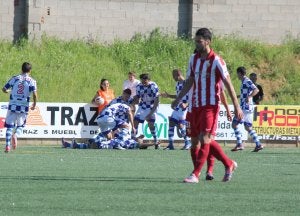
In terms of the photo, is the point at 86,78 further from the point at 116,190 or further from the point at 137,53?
the point at 116,190

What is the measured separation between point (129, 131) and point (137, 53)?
1109 cm

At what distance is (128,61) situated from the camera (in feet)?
119

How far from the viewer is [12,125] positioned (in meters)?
Answer: 23.2

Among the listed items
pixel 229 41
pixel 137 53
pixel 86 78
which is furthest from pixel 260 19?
pixel 86 78

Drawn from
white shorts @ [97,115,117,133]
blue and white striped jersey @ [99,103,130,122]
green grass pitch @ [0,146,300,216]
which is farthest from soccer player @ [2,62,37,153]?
green grass pitch @ [0,146,300,216]

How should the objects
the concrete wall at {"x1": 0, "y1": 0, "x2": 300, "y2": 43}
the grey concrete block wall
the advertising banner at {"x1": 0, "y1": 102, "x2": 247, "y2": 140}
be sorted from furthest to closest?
1. the grey concrete block wall
2. the concrete wall at {"x1": 0, "y1": 0, "x2": 300, "y2": 43}
3. the advertising banner at {"x1": 0, "y1": 102, "x2": 247, "y2": 140}

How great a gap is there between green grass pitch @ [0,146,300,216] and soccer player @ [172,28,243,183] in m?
0.38

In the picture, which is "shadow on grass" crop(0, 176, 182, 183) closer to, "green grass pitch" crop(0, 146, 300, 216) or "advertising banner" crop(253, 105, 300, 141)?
"green grass pitch" crop(0, 146, 300, 216)

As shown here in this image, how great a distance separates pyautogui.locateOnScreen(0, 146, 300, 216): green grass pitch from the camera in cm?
1048

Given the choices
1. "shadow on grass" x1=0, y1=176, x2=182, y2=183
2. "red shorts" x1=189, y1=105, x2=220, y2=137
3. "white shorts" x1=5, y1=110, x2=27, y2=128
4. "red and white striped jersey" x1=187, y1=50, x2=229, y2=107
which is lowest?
"white shorts" x1=5, y1=110, x2=27, y2=128

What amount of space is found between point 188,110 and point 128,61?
21.4 metres

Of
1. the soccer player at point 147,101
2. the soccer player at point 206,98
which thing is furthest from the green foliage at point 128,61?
the soccer player at point 206,98

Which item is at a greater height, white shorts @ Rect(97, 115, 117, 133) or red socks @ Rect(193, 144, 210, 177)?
red socks @ Rect(193, 144, 210, 177)

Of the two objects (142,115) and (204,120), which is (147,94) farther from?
(204,120)
